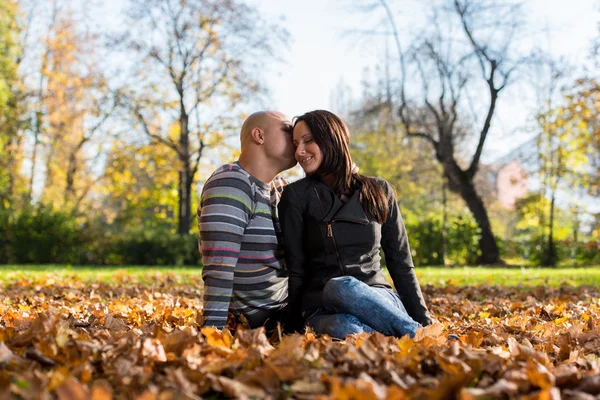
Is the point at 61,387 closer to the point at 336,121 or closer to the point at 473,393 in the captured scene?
the point at 473,393

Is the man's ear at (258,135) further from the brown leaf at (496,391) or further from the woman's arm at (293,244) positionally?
the brown leaf at (496,391)

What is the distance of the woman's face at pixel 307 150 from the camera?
10.7 ft

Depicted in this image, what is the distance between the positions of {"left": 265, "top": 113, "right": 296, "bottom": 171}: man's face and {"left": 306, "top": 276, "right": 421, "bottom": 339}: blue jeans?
0.81 meters

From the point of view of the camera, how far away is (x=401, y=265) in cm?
345

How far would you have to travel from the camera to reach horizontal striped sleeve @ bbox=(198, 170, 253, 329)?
117 inches

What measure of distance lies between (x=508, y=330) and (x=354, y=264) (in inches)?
44.8

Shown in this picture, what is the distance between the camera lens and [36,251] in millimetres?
15859

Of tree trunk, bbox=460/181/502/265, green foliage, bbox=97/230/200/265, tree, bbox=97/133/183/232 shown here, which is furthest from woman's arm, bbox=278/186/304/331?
tree, bbox=97/133/183/232

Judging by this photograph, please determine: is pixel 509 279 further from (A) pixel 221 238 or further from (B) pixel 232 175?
(A) pixel 221 238

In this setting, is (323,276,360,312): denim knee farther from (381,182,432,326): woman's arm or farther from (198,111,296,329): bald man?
(381,182,432,326): woman's arm

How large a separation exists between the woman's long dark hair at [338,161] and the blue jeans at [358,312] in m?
0.51

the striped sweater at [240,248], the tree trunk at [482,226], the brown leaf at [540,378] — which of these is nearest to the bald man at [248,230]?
the striped sweater at [240,248]

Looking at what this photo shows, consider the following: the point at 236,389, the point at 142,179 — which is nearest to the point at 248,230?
the point at 236,389

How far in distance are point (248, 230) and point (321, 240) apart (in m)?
0.42
